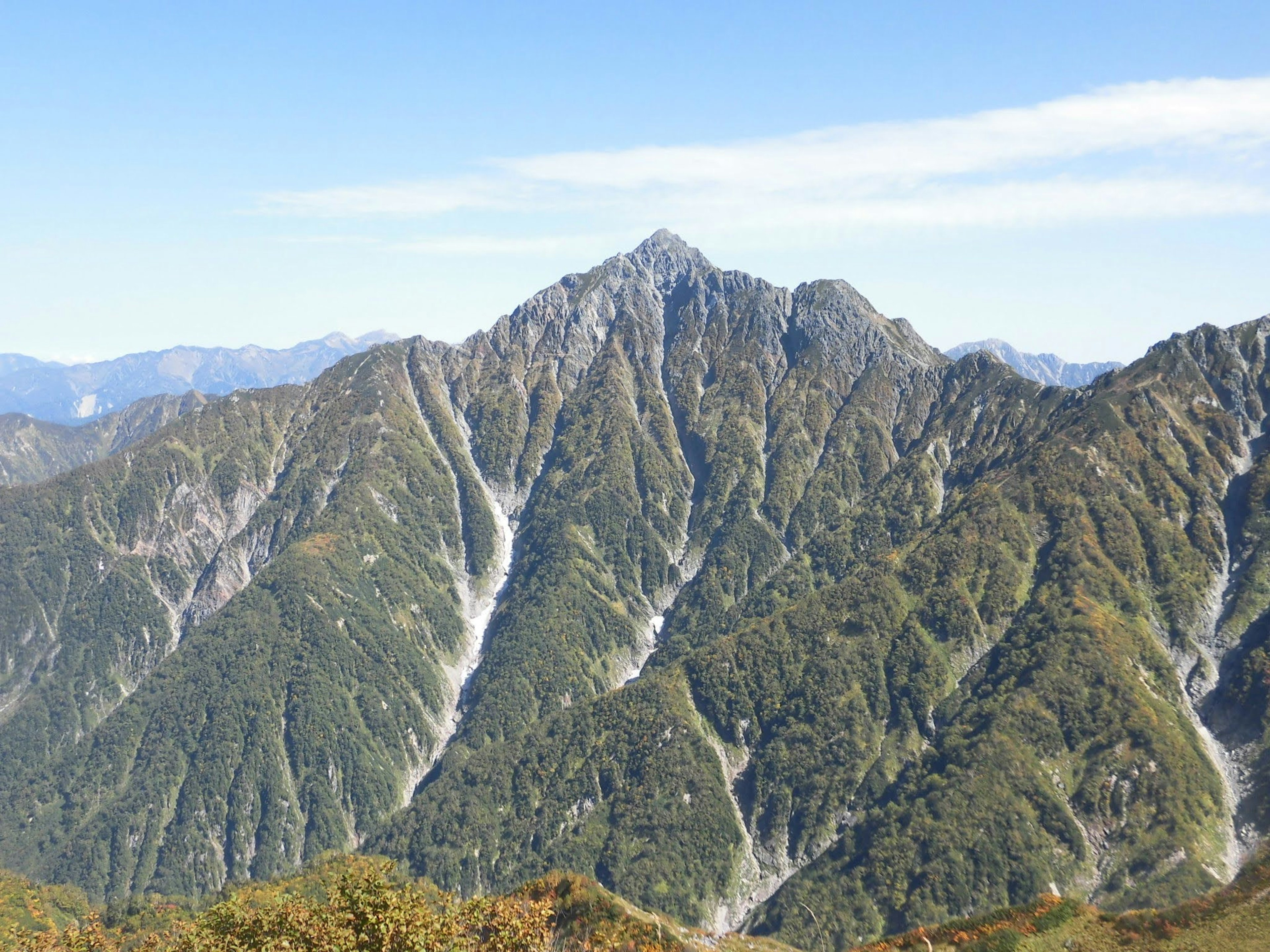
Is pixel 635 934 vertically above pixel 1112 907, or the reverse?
pixel 635 934

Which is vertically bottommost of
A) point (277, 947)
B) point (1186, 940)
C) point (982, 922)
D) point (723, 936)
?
point (723, 936)

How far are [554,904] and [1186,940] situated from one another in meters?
72.0

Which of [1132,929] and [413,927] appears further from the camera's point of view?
[1132,929]

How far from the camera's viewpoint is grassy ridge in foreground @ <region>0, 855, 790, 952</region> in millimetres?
59844

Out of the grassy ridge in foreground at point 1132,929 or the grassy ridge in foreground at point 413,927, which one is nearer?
the grassy ridge in foreground at point 413,927

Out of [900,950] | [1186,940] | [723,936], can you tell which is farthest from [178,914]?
[1186,940]

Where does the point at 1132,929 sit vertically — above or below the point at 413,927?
below

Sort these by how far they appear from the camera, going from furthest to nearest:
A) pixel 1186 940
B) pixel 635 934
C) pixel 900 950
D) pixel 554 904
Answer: pixel 554 904, pixel 635 934, pixel 900 950, pixel 1186 940

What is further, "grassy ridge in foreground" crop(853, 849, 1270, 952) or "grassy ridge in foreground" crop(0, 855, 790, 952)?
"grassy ridge in foreground" crop(853, 849, 1270, 952)

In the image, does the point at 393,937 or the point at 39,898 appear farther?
the point at 39,898

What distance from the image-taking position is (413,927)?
58.5 m

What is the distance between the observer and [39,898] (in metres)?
192

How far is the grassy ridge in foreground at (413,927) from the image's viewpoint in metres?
59.8

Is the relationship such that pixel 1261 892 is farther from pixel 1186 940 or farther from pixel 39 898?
Answer: pixel 39 898
